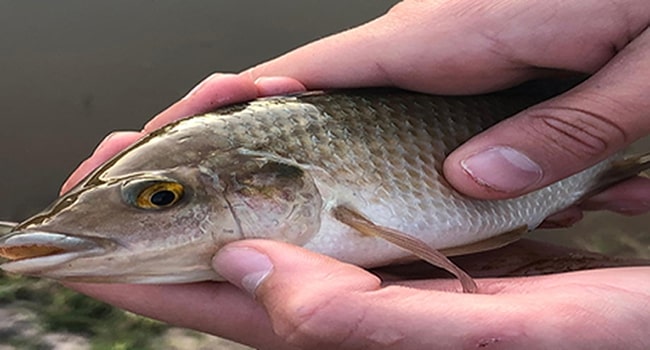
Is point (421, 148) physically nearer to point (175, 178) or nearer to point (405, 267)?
point (405, 267)

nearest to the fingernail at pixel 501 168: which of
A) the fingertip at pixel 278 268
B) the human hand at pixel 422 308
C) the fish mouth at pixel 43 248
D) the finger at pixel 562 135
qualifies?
the finger at pixel 562 135

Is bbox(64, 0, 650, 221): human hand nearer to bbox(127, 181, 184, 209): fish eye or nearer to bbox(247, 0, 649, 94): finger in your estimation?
bbox(247, 0, 649, 94): finger

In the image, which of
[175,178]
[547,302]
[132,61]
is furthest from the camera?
[132,61]

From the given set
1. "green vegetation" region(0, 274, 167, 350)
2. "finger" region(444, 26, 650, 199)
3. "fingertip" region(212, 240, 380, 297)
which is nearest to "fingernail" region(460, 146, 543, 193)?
"finger" region(444, 26, 650, 199)

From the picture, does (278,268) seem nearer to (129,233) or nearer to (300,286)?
(300,286)

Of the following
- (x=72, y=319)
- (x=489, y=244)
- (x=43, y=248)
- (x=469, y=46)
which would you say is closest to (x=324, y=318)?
(x=43, y=248)

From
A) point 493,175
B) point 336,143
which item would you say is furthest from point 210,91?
point 493,175
